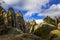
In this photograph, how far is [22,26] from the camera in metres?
110

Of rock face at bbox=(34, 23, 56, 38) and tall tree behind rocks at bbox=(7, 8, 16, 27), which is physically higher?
tall tree behind rocks at bbox=(7, 8, 16, 27)

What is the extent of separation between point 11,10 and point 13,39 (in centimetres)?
6985

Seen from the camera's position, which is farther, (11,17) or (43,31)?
(11,17)

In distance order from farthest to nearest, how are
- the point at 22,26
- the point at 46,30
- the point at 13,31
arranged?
the point at 22,26 → the point at 46,30 → the point at 13,31

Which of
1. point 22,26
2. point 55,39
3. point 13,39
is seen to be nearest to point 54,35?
point 55,39

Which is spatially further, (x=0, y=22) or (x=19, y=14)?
(x=19, y=14)

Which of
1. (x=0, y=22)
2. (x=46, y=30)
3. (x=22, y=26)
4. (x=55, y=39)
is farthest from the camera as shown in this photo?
(x=22, y=26)

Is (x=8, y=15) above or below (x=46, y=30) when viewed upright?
above

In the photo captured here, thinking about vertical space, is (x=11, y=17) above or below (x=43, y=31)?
above

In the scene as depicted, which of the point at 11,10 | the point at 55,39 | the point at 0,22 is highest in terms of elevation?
the point at 11,10

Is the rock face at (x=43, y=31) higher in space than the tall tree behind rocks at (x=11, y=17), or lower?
lower

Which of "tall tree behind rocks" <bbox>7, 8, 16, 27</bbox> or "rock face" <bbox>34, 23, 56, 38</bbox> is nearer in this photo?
"rock face" <bbox>34, 23, 56, 38</bbox>

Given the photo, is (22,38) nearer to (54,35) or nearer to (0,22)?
(54,35)

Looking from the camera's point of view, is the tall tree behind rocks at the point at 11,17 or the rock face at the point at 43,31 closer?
the rock face at the point at 43,31
